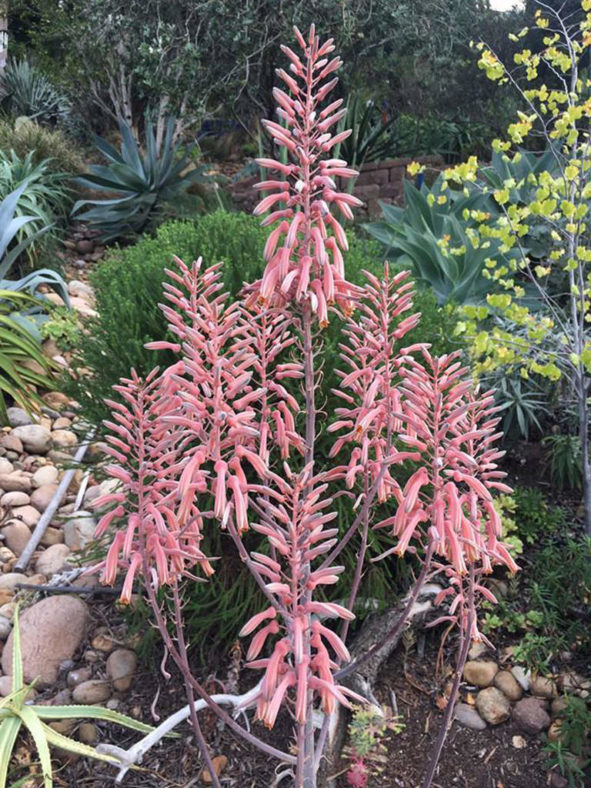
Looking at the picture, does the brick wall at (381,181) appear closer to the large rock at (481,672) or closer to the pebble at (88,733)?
the large rock at (481,672)

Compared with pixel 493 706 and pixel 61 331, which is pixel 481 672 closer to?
pixel 493 706

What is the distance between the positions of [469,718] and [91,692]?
4.26 feet

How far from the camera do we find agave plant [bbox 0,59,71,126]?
461 inches

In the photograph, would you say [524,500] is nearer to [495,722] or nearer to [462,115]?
A: [495,722]

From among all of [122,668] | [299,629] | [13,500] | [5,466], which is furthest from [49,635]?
[299,629]

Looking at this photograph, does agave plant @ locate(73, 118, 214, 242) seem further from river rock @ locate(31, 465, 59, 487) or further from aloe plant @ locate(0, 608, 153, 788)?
aloe plant @ locate(0, 608, 153, 788)

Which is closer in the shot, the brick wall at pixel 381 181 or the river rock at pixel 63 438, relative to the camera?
the river rock at pixel 63 438

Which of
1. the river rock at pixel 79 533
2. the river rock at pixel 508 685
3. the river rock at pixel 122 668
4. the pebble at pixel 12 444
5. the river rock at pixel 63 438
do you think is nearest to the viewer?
the river rock at pixel 508 685

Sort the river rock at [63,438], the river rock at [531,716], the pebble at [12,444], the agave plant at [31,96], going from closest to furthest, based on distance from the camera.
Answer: the river rock at [531,716]
the pebble at [12,444]
the river rock at [63,438]
the agave plant at [31,96]

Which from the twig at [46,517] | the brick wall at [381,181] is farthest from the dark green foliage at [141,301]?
the brick wall at [381,181]

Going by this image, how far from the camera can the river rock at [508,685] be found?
2527mm

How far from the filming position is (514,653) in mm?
2510

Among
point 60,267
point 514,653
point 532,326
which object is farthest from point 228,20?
point 514,653

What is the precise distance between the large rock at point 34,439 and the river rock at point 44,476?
0.76 ft
